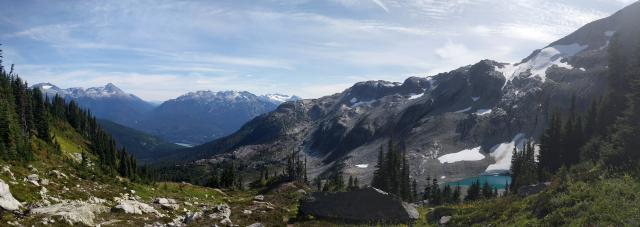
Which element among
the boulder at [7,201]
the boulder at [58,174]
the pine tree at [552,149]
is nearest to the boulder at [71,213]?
the boulder at [7,201]

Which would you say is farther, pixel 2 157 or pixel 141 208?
pixel 2 157

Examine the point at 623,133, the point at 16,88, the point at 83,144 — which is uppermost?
the point at 16,88

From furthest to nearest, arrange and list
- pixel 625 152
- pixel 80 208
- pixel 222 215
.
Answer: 1. pixel 222 215
2. pixel 80 208
3. pixel 625 152

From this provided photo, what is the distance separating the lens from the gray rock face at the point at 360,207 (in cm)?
3991

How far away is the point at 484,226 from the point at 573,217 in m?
5.78

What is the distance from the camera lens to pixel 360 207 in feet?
137

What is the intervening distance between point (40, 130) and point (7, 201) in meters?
82.8

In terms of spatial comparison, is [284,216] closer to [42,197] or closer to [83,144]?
[42,197]

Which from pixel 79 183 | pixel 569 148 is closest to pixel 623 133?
pixel 79 183

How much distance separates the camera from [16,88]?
345 ft

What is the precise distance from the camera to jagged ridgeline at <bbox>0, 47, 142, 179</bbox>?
2456 inches

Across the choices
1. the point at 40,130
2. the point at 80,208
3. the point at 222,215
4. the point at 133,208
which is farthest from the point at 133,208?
the point at 40,130

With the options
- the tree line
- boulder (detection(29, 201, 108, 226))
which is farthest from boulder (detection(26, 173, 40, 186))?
the tree line

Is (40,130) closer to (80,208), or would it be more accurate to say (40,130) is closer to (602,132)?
(80,208)
